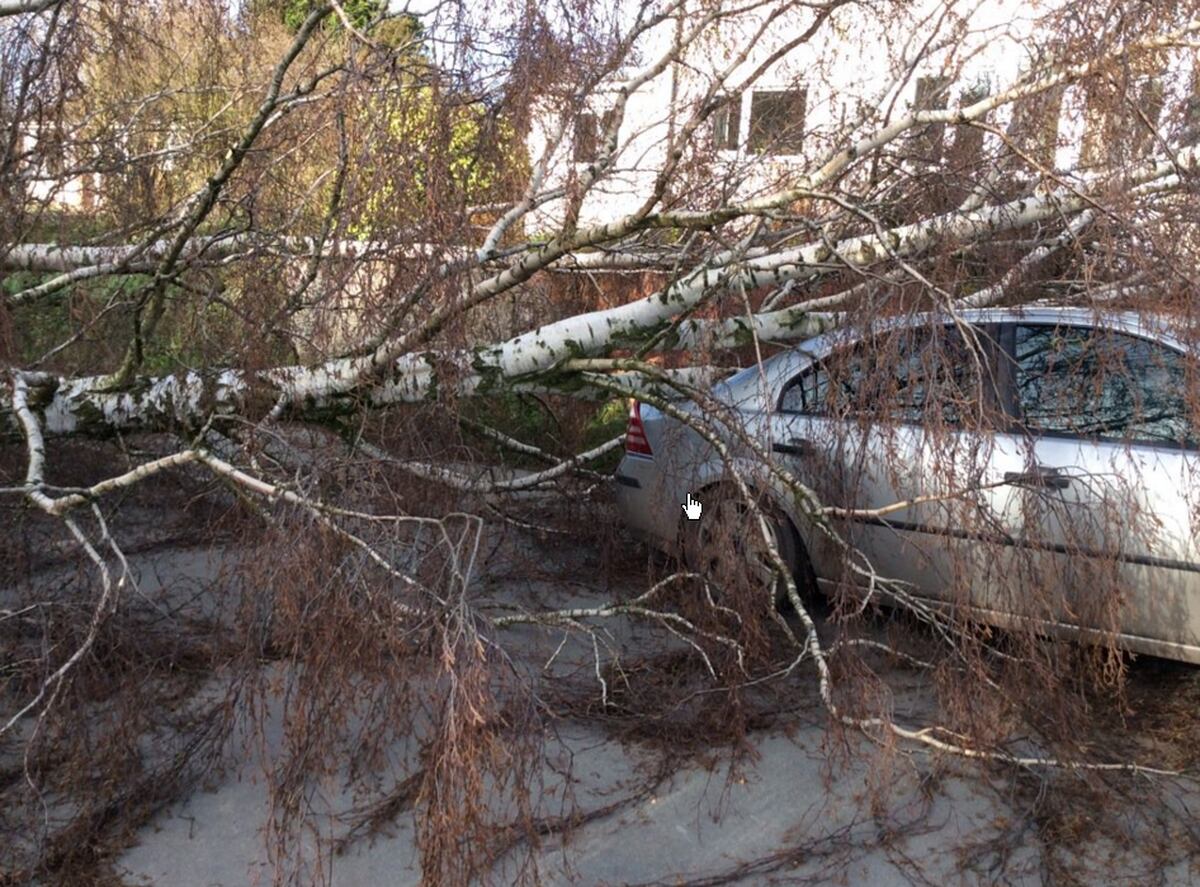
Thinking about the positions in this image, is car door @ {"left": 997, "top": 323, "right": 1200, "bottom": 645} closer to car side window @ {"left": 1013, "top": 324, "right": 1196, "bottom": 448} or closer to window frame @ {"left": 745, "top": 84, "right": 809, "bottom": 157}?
car side window @ {"left": 1013, "top": 324, "right": 1196, "bottom": 448}

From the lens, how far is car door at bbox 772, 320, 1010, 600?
3469 mm

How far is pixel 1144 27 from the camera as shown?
387 cm

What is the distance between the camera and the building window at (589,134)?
15.8ft

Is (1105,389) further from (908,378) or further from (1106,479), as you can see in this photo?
(908,378)

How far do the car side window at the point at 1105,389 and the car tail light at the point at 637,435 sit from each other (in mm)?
2078

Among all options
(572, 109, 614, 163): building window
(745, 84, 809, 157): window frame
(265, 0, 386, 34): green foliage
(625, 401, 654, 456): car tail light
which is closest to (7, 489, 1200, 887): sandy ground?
(625, 401, 654, 456): car tail light

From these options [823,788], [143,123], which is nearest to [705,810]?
[823,788]

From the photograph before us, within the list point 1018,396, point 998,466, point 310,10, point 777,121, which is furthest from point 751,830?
point 310,10

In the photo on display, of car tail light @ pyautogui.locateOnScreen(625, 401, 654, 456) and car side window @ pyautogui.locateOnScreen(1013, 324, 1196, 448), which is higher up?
car side window @ pyautogui.locateOnScreen(1013, 324, 1196, 448)

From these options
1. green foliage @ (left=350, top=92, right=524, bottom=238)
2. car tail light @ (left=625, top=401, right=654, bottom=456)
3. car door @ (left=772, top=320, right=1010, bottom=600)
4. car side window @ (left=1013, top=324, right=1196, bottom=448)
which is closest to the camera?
car door @ (left=772, top=320, right=1010, bottom=600)

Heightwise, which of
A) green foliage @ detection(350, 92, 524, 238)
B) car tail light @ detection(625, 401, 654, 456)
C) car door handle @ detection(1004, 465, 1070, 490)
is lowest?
car tail light @ detection(625, 401, 654, 456)

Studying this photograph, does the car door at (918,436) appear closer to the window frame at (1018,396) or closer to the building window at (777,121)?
the window frame at (1018,396)

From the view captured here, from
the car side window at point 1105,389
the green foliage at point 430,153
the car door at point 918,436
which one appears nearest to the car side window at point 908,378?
the car door at point 918,436

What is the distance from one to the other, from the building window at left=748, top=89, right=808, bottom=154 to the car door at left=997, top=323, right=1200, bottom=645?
1731mm
